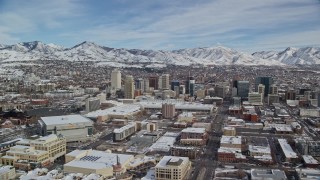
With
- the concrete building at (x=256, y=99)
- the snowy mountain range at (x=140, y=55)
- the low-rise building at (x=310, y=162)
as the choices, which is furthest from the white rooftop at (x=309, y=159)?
the snowy mountain range at (x=140, y=55)

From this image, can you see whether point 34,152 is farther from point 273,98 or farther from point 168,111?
point 273,98

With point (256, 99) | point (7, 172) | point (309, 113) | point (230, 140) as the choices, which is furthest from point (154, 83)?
point (7, 172)

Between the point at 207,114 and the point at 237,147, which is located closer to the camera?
the point at 237,147

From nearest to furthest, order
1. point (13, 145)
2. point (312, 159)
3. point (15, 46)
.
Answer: point (312, 159)
point (13, 145)
point (15, 46)

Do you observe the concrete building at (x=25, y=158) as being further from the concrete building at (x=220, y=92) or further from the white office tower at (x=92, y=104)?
the concrete building at (x=220, y=92)

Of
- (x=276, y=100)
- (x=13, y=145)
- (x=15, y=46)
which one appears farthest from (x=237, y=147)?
(x=15, y=46)

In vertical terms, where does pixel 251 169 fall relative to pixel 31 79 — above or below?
below

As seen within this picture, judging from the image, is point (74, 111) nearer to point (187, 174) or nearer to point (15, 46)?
point (187, 174)

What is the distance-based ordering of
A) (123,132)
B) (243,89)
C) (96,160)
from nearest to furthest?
(96,160), (123,132), (243,89)
